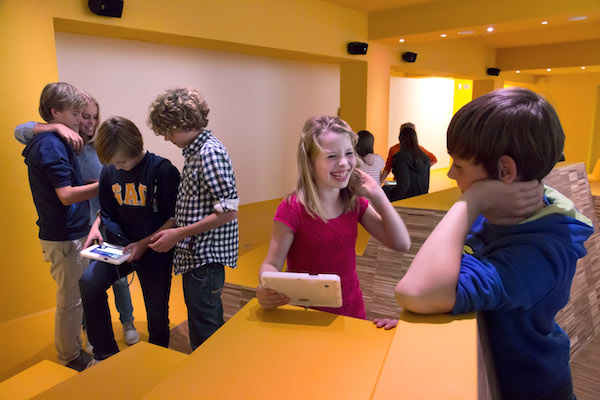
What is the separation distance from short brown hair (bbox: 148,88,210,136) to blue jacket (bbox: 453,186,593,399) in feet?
4.77

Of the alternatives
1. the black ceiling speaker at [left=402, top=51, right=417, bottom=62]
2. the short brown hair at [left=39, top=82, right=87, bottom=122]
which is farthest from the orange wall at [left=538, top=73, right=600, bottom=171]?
the short brown hair at [left=39, top=82, right=87, bottom=122]

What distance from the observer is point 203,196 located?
199 centimetres

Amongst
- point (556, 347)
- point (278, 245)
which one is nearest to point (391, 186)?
point (278, 245)

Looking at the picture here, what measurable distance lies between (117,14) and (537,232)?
3.86m

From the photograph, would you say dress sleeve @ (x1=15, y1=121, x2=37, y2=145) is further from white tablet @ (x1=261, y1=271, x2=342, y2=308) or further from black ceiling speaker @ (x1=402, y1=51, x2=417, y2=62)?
black ceiling speaker @ (x1=402, y1=51, x2=417, y2=62)

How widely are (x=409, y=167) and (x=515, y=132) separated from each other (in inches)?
144

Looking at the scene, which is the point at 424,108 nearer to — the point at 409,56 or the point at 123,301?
the point at 409,56

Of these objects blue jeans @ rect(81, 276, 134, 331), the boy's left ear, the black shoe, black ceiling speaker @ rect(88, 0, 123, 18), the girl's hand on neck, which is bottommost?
the black shoe

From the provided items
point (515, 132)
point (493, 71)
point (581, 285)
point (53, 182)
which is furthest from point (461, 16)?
point (515, 132)

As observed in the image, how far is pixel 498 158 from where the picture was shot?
0.84 metres

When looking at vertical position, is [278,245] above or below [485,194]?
below

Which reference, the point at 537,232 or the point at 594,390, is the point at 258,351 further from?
the point at 594,390

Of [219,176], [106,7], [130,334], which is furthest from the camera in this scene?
[106,7]

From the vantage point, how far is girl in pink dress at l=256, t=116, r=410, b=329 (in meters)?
1.48
